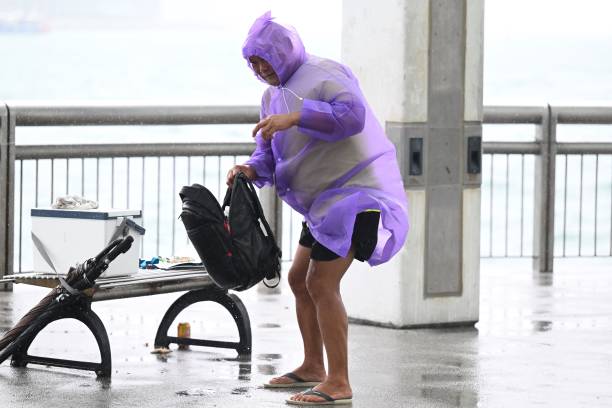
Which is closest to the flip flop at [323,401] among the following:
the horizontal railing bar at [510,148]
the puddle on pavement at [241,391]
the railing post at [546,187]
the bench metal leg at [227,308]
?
the puddle on pavement at [241,391]

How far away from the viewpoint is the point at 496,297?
36.5ft

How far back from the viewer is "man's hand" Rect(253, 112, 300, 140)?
6.58 meters

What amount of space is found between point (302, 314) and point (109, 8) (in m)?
78.2

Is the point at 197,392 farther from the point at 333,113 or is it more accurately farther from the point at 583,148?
the point at 583,148

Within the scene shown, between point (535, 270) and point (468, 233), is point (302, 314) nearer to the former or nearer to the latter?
point (468, 233)

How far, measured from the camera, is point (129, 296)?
25.7ft

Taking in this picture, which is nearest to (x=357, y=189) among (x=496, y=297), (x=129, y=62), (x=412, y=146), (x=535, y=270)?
(x=412, y=146)

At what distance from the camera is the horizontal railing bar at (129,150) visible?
1120cm

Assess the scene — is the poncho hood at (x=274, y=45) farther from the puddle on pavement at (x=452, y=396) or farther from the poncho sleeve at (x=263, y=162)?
the puddle on pavement at (x=452, y=396)

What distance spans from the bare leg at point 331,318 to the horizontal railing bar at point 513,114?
566 centimetres

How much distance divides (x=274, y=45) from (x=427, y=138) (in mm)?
2690

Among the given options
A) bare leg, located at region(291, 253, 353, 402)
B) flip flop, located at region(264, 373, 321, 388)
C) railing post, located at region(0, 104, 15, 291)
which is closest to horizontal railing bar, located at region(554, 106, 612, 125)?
railing post, located at region(0, 104, 15, 291)

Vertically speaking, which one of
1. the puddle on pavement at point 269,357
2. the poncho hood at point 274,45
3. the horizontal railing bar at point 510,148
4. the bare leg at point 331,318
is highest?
the poncho hood at point 274,45

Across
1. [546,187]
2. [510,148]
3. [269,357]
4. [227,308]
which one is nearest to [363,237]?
[269,357]
